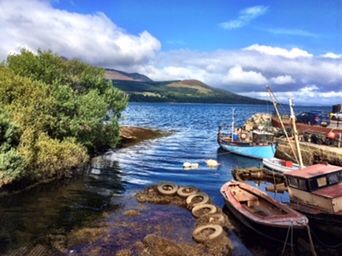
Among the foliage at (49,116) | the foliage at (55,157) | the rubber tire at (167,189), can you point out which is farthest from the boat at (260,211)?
the foliage at (49,116)

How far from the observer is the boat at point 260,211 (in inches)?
941

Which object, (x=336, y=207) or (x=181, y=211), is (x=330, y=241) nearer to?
(x=336, y=207)

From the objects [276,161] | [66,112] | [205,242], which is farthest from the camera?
[276,161]

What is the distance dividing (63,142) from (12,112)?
646cm

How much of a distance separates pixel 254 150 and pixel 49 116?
1245 inches

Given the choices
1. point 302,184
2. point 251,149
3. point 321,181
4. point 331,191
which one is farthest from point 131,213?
point 251,149

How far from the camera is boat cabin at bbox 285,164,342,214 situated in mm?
25109

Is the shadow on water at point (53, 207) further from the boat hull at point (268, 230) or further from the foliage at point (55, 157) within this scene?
the boat hull at point (268, 230)

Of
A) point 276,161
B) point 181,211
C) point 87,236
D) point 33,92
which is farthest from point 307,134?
point 87,236

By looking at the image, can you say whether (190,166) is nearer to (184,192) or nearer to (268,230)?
(184,192)

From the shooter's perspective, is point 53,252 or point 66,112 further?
point 66,112

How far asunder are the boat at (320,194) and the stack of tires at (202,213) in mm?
5612

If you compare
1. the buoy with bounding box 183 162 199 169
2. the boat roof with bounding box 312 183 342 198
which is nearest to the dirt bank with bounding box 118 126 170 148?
the buoy with bounding box 183 162 199 169

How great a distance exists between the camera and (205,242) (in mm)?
24062
